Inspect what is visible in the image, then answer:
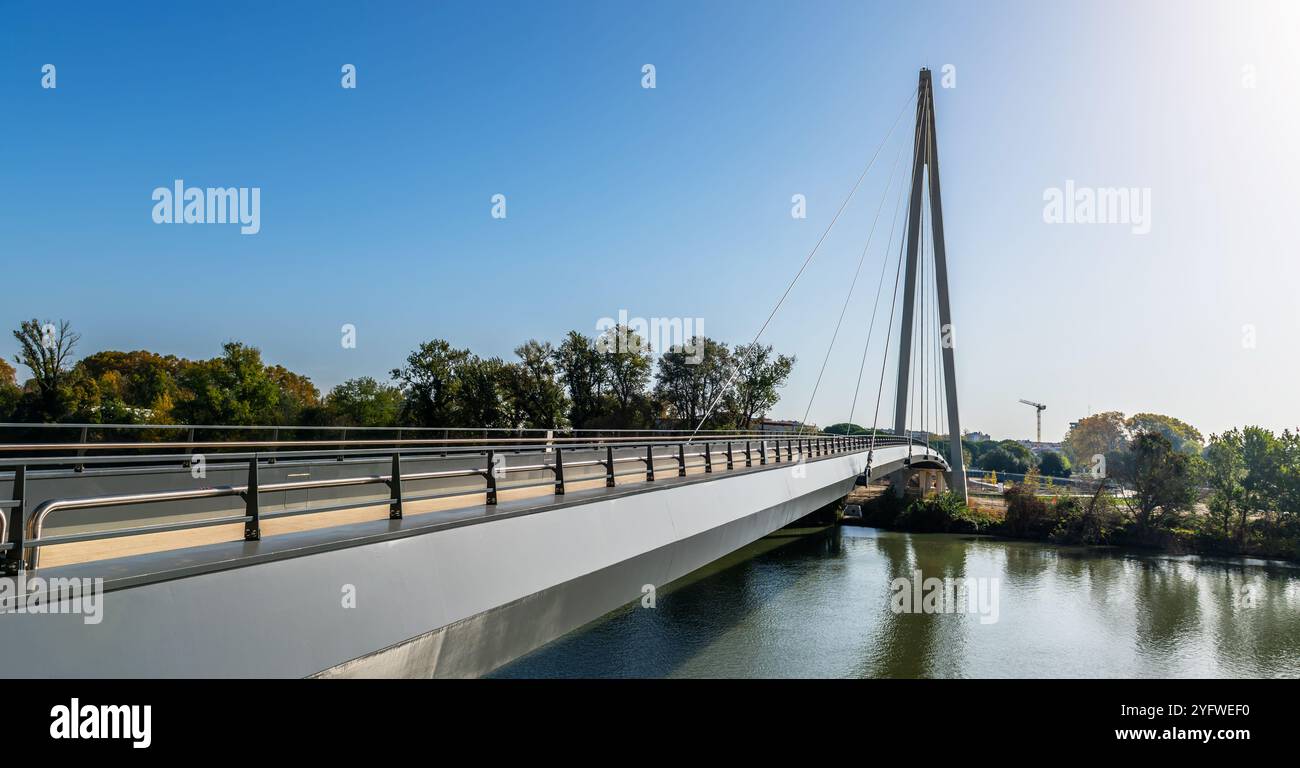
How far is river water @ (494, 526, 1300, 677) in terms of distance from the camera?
22359mm

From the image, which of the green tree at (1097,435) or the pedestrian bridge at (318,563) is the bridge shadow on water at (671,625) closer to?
the pedestrian bridge at (318,563)

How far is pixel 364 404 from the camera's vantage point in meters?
77.1

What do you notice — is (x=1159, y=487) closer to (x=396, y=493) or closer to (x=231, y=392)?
(x=396, y=493)

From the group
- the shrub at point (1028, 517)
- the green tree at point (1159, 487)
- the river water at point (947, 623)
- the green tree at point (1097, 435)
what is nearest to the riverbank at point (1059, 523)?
the shrub at point (1028, 517)

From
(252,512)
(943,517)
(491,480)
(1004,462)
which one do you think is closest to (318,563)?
(252,512)

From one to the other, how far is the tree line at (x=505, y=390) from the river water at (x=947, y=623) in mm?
26691

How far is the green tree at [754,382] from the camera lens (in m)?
71.2

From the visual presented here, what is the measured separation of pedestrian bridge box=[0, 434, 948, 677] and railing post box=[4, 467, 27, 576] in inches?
0.5

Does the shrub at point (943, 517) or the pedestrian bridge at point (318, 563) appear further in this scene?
the shrub at point (943, 517)

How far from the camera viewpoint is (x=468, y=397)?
61.4 metres

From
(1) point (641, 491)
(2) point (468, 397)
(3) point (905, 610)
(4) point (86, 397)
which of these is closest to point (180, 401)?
(4) point (86, 397)
